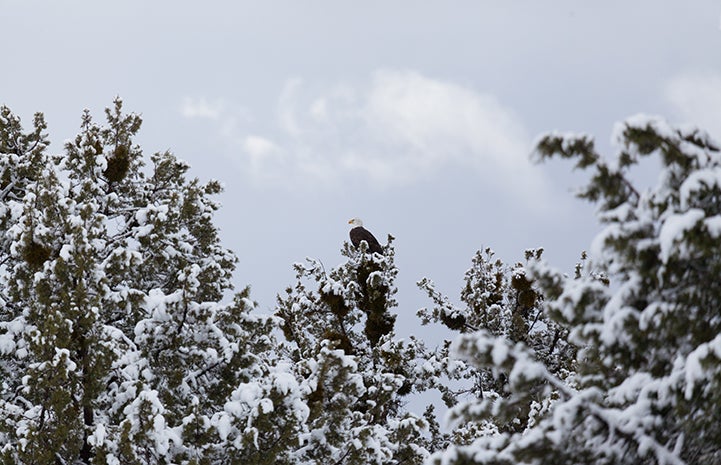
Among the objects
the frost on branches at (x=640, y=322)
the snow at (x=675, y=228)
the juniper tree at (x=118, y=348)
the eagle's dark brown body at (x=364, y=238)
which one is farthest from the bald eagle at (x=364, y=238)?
the snow at (x=675, y=228)

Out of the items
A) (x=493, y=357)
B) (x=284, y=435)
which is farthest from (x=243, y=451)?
(x=493, y=357)

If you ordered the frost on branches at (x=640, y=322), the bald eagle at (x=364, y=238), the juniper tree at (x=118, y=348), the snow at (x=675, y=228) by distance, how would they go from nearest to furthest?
the snow at (x=675, y=228), the frost on branches at (x=640, y=322), the juniper tree at (x=118, y=348), the bald eagle at (x=364, y=238)

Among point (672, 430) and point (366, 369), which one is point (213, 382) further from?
point (672, 430)

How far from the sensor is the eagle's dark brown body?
1762 cm

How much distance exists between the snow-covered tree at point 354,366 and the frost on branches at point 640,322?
5046 millimetres

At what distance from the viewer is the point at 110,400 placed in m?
9.77

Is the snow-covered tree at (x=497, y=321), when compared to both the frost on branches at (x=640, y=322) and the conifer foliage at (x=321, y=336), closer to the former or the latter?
the conifer foliage at (x=321, y=336)

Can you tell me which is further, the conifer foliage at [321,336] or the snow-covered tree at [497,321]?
the snow-covered tree at [497,321]

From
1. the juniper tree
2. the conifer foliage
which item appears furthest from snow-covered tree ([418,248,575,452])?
the juniper tree

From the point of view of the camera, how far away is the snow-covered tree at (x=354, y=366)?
32.1ft

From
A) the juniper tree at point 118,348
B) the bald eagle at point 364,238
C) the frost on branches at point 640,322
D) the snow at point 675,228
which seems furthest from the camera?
the bald eagle at point 364,238

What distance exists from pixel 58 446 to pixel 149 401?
1.21 metres

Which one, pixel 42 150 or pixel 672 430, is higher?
pixel 42 150

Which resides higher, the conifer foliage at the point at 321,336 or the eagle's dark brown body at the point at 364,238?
the eagle's dark brown body at the point at 364,238
